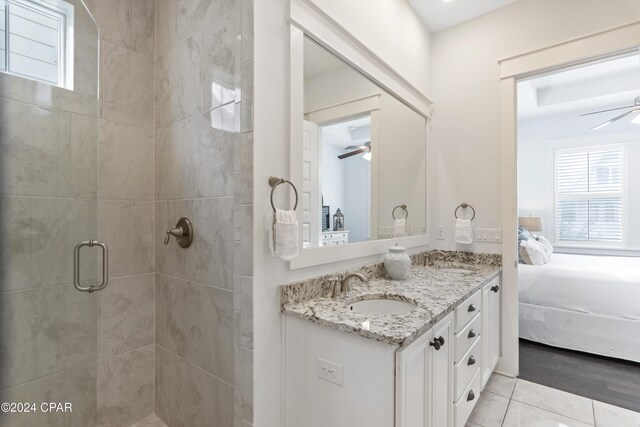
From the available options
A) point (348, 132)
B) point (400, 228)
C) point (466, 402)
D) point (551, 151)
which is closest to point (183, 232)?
point (348, 132)

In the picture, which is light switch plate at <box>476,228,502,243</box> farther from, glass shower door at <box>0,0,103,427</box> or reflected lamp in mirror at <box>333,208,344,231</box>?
glass shower door at <box>0,0,103,427</box>

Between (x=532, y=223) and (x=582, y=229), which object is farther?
(x=582, y=229)

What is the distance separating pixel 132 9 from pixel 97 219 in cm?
125

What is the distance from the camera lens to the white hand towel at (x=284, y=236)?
1.29m

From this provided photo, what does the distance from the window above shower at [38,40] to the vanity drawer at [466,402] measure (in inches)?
93.9

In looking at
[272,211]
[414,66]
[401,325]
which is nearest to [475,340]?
[401,325]

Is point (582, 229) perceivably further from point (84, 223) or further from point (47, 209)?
point (47, 209)

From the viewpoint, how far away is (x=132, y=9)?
73.8 inches

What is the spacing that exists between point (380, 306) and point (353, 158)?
875 mm

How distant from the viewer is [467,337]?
1.72 m

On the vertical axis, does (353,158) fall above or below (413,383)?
above

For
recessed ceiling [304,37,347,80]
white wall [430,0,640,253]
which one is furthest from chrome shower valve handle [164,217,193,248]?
white wall [430,0,640,253]

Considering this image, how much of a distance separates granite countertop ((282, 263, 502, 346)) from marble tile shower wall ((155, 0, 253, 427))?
32cm

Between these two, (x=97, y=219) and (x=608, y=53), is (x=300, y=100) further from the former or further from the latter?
(x=608, y=53)
